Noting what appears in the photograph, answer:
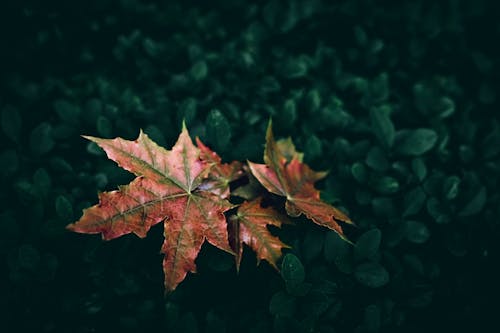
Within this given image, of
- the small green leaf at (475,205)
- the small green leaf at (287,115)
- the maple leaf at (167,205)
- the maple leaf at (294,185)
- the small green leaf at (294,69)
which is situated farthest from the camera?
the small green leaf at (294,69)

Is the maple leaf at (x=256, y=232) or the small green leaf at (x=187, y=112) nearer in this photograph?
the maple leaf at (x=256, y=232)

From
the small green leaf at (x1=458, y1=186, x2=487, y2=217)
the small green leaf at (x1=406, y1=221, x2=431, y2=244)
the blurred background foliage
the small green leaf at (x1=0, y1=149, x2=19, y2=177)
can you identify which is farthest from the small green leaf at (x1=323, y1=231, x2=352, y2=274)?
the small green leaf at (x1=0, y1=149, x2=19, y2=177)

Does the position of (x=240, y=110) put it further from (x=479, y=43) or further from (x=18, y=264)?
(x=479, y=43)

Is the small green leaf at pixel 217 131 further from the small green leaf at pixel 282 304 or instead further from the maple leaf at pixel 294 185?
the small green leaf at pixel 282 304

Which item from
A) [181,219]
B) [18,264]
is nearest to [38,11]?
[18,264]

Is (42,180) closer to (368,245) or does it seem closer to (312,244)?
(312,244)

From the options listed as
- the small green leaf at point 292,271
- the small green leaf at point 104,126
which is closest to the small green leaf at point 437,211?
the small green leaf at point 292,271

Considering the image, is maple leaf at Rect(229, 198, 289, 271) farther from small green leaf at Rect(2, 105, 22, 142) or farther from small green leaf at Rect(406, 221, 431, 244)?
small green leaf at Rect(2, 105, 22, 142)
